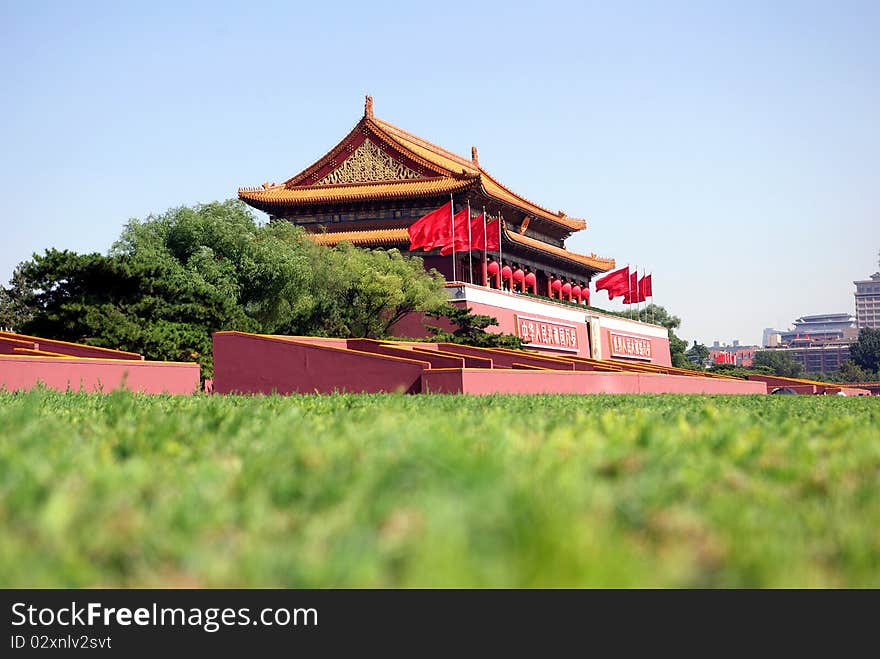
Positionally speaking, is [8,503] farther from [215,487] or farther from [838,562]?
[838,562]

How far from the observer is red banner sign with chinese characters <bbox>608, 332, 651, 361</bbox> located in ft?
142

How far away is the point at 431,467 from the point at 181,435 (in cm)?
167

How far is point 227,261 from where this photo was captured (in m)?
23.5

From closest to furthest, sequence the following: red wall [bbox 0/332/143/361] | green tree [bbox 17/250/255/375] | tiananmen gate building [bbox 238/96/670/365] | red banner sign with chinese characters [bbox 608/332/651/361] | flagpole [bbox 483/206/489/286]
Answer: red wall [bbox 0/332/143/361]
green tree [bbox 17/250/255/375]
flagpole [bbox 483/206/489/286]
tiananmen gate building [bbox 238/96/670/365]
red banner sign with chinese characters [bbox 608/332/651/361]

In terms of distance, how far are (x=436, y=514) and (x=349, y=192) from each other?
36.4 m

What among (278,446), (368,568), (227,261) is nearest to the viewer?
(368,568)

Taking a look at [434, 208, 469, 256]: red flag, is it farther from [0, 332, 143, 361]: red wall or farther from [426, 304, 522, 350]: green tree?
[0, 332, 143, 361]: red wall

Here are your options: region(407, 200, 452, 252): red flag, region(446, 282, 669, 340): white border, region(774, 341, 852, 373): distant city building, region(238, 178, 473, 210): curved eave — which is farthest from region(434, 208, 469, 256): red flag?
region(774, 341, 852, 373): distant city building

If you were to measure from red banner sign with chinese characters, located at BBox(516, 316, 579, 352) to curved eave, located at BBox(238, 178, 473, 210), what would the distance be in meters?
6.20

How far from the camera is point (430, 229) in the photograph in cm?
3123

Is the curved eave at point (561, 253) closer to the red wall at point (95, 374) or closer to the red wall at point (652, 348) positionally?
the red wall at point (652, 348)

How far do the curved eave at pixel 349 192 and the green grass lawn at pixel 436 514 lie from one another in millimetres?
33904
